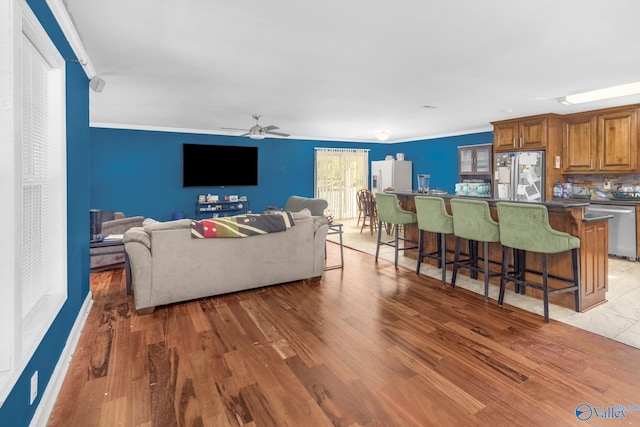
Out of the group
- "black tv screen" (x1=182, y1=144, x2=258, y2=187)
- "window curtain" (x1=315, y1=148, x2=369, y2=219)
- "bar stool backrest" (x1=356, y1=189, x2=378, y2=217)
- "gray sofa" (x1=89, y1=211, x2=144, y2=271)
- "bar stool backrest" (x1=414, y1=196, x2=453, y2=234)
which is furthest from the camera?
"window curtain" (x1=315, y1=148, x2=369, y2=219)

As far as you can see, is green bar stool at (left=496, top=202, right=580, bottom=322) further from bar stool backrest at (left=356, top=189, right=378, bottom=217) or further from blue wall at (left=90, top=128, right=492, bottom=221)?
blue wall at (left=90, top=128, right=492, bottom=221)

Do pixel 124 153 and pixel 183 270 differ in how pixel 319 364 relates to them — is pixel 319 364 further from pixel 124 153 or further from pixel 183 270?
pixel 124 153

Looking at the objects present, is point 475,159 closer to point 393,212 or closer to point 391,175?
point 391,175

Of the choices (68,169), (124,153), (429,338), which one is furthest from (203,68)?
(124,153)

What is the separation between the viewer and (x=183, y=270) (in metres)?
3.43

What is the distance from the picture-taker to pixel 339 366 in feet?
7.76

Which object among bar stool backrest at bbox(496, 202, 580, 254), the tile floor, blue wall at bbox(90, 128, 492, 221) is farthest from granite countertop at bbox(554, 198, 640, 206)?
bar stool backrest at bbox(496, 202, 580, 254)

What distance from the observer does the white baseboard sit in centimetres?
179

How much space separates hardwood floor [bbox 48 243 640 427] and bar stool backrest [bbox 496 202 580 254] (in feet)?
2.13

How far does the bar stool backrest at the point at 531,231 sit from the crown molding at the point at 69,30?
146 inches

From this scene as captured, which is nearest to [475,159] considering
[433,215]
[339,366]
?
[433,215]

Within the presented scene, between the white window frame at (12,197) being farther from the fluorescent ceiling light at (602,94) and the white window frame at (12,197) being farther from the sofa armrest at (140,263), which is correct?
the fluorescent ceiling light at (602,94)

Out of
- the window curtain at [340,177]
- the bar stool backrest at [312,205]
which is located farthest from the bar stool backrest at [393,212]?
the window curtain at [340,177]

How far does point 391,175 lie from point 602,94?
4930 millimetres
